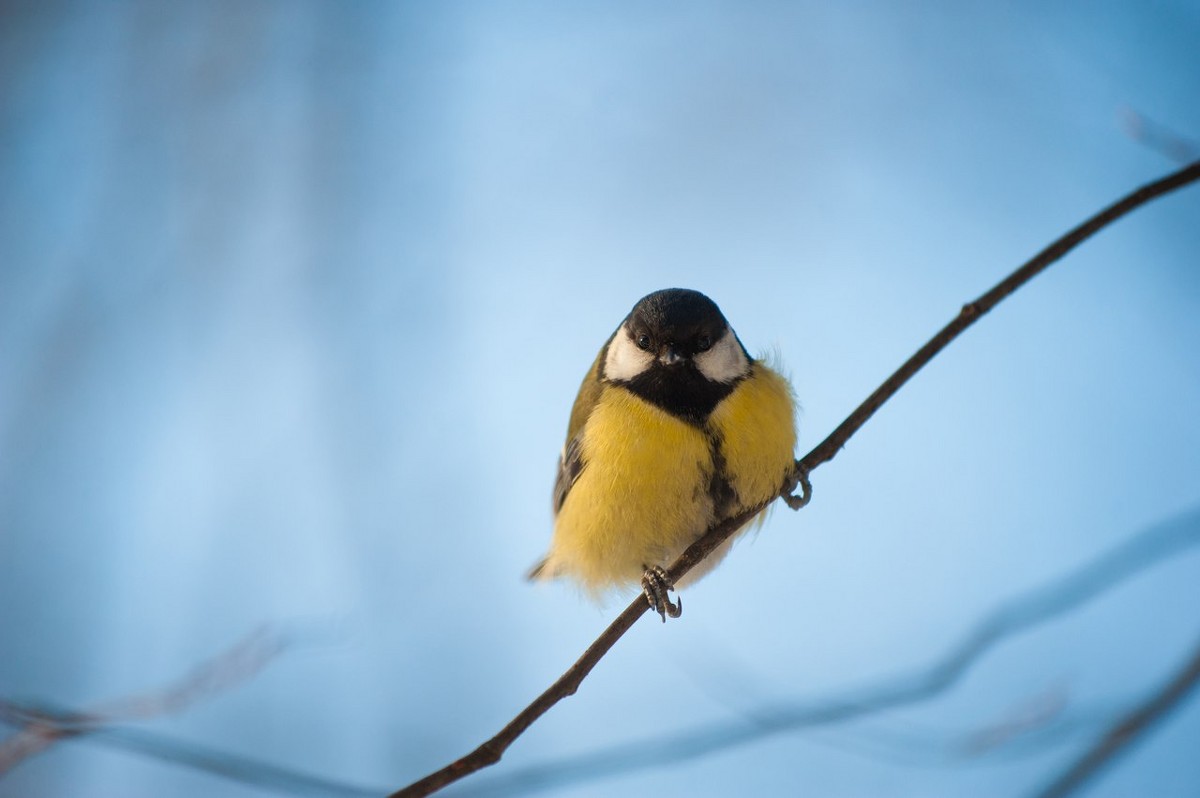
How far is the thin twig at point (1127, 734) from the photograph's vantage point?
6.42 ft

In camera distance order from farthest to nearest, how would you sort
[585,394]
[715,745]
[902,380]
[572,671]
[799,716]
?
1. [585,394]
2. [799,716]
3. [715,745]
4. [902,380]
5. [572,671]

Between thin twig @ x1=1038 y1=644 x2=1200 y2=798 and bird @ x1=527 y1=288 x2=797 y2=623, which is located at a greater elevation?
bird @ x1=527 y1=288 x2=797 y2=623

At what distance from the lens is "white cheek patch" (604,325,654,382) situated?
2607 millimetres

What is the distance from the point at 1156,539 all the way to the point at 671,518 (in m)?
1.15

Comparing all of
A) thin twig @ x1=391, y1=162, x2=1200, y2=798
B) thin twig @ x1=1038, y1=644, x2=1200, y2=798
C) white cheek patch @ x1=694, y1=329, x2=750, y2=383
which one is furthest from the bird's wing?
thin twig @ x1=1038, y1=644, x2=1200, y2=798

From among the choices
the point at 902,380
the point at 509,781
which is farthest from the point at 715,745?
the point at 902,380

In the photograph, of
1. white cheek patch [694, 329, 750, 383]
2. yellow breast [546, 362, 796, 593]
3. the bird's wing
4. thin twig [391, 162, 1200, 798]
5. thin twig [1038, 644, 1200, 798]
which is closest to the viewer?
thin twig [391, 162, 1200, 798]

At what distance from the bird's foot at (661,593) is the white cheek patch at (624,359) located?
1.81ft

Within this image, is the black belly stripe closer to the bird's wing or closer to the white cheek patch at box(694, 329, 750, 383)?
the white cheek patch at box(694, 329, 750, 383)

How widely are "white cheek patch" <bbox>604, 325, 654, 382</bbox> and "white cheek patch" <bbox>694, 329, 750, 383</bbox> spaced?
0.49ft

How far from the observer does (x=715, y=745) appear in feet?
6.88

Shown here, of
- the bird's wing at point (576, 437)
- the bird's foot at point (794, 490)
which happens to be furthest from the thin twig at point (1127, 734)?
the bird's wing at point (576, 437)

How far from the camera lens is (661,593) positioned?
240 centimetres

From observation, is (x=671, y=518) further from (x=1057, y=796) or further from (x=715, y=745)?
(x=1057, y=796)
